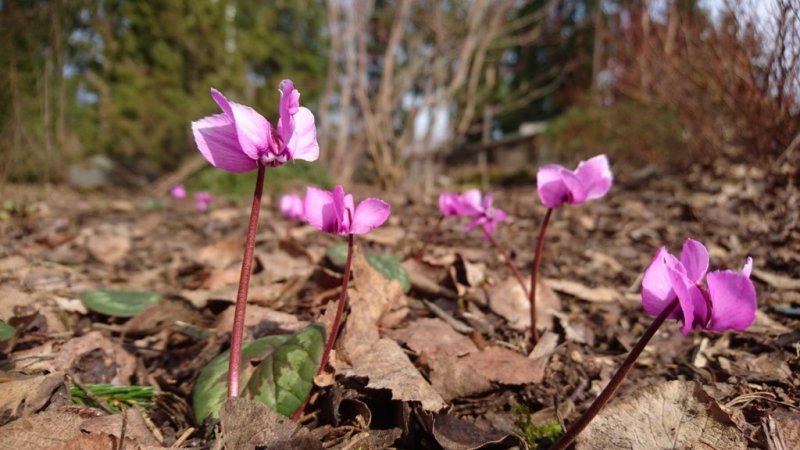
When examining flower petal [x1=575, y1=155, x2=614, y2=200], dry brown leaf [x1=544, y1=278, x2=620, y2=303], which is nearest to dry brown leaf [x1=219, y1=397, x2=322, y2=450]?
flower petal [x1=575, y1=155, x2=614, y2=200]

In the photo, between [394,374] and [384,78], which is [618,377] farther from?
[384,78]

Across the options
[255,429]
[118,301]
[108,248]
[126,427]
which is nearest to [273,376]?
[255,429]

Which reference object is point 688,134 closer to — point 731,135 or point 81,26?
point 731,135

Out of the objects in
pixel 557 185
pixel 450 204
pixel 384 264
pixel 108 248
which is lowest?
pixel 108 248

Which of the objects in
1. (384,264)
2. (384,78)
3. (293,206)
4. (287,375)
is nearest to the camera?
(287,375)

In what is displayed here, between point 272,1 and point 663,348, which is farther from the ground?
point 272,1

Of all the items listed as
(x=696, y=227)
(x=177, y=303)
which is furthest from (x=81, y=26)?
(x=696, y=227)

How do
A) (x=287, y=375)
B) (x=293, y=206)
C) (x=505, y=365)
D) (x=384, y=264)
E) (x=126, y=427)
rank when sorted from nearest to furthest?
(x=126, y=427)
(x=287, y=375)
(x=505, y=365)
(x=384, y=264)
(x=293, y=206)
